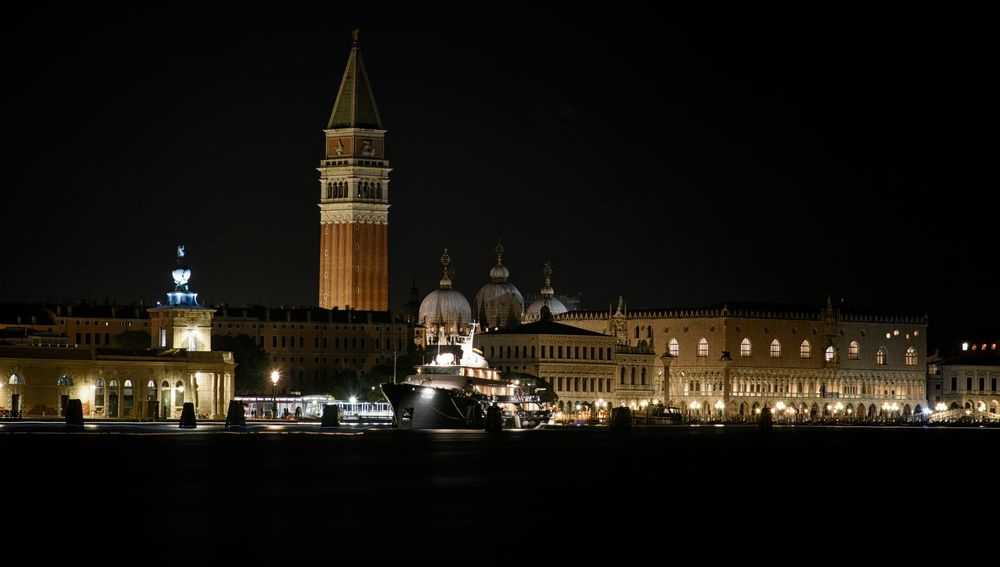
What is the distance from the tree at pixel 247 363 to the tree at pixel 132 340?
21.0ft

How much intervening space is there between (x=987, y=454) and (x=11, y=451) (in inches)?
1806

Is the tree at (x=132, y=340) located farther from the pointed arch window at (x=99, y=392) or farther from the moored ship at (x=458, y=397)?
the moored ship at (x=458, y=397)

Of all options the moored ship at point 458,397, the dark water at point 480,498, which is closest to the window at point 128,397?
the moored ship at point 458,397

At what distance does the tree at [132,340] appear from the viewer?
190 meters

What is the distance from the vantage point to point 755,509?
55.8 meters

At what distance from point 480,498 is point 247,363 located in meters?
131

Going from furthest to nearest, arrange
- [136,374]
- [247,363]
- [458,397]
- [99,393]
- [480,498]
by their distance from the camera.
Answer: [247,363], [136,374], [99,393], [458,397], [480,498]

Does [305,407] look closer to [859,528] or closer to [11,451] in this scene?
[11,451]

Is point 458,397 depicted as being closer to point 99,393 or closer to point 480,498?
point 99,393

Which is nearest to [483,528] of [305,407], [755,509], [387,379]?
[755,509]

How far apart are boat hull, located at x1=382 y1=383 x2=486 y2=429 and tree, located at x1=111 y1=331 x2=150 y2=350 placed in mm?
53915

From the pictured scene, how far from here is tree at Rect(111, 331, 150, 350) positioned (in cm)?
19050

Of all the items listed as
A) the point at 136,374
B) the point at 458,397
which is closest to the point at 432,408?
the point at 458,397

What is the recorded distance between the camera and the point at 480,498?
58.8m
